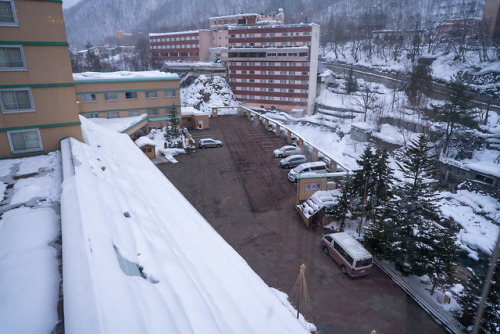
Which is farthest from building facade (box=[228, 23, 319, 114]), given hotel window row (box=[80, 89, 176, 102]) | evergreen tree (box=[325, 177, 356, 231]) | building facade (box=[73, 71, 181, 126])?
evergreen tree (box=[325, 177, 356, 231])

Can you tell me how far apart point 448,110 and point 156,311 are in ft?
101

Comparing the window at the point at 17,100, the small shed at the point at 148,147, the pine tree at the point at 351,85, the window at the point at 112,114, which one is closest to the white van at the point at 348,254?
the window at the point at 17,100

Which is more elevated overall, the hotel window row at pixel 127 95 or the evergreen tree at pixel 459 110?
the hotel window row at pixel 127 95

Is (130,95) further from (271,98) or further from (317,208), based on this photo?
(271,98)

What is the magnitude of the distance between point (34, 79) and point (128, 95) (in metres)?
17.5

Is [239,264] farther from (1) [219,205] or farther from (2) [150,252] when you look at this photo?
(1) [219,205]

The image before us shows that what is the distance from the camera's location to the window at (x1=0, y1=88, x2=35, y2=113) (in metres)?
7.27

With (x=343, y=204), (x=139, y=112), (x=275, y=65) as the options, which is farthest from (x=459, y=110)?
(x=139, y=112)

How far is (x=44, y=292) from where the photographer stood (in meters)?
3.09

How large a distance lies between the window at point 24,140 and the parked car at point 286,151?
44.0 ft

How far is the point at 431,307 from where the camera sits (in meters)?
8.20

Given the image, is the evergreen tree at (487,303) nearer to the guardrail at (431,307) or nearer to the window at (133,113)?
the guardrail at (431,307)

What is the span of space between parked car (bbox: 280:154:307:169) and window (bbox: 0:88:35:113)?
12615 millimetres

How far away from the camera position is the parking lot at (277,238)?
7.95m
